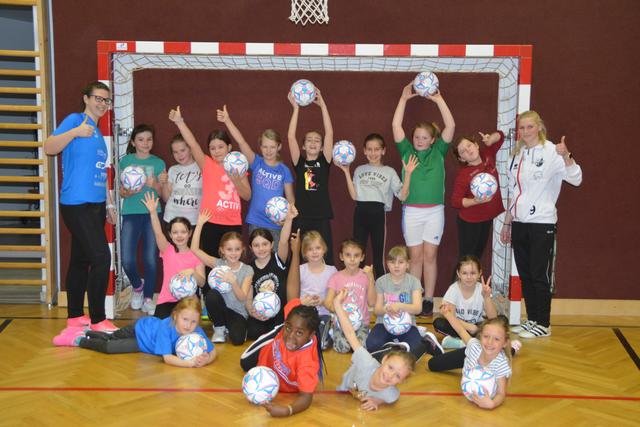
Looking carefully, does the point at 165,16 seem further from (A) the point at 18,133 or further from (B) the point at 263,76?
(A) the point at 18,133

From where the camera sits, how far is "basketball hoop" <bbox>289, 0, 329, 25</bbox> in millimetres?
5879

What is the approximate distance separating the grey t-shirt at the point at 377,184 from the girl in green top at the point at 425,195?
0.16m

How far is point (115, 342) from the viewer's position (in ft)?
15.3

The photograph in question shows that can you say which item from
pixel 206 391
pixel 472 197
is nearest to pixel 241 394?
pixel 206 391

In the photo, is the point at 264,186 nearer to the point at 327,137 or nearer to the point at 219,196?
the point at 219,196

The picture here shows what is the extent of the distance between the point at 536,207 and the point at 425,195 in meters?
0.97

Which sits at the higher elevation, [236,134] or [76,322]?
[236,134]

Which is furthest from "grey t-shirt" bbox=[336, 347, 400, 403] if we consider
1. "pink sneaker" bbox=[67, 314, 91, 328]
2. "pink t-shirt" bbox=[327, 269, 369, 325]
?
"pink sneaker" bbox=[67, 314, 91, 328]

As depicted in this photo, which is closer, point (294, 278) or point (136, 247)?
point (294, 278)

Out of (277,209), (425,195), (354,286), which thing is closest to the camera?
(354,286)

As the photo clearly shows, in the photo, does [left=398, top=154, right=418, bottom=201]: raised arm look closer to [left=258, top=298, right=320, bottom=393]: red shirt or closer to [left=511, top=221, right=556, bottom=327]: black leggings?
[left=511, top=221, right=556, bottom=327]: black leggings

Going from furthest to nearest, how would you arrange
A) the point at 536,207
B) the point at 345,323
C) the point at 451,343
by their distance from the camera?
1. the point at 536,207
2. the point at 451,343
3. the point at 345,323

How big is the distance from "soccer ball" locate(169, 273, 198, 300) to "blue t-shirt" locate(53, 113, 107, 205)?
87 cm

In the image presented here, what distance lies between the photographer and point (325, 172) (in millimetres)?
5668
